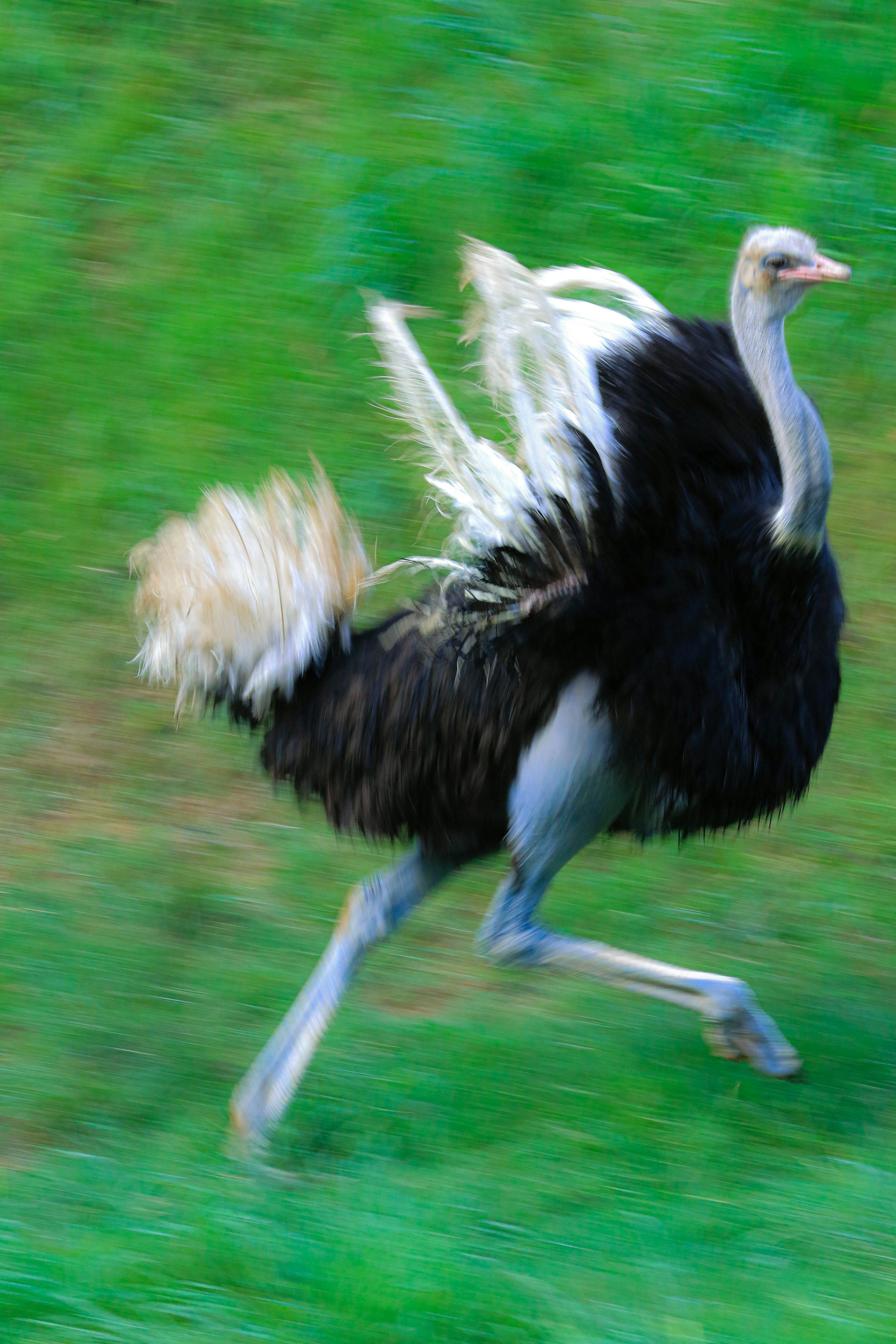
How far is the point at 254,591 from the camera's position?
3.80 meters

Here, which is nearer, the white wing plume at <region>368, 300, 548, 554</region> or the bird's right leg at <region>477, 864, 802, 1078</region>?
the white wing plume at <region>368, 300, 548, 554</region>

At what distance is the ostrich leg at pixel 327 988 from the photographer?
3990 millimetres

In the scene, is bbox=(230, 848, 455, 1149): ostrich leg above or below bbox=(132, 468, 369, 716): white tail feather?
below

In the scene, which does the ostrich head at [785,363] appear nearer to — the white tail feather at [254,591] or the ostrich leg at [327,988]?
the white tail feather at [254,591]

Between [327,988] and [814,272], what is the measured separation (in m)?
1.91

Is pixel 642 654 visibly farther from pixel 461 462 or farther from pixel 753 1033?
pixel 753 1033

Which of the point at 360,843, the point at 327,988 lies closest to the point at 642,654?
the point at 327,988

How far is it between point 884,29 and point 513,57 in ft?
5.16

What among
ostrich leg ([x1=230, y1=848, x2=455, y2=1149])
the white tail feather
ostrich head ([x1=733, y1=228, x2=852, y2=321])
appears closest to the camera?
ostrich head ([x1=733, y1=228, x2=852, y2=321])

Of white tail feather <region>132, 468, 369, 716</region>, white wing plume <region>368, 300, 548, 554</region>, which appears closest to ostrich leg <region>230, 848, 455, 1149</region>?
white tail feather <region>132, 468, 369, 716</region>

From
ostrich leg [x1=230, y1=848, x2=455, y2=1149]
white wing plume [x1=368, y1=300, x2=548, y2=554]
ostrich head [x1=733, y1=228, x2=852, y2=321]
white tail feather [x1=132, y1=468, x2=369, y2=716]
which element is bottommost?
ostrich leg [x1=230, y1=848, x2=455, y2=1149]

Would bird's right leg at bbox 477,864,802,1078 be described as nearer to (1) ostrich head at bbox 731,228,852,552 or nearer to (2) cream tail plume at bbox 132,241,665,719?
(2) cream tail plume at bbox 132,241,665,719

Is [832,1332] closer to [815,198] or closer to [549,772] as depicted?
[549,772]

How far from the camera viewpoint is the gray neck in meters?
3.50
